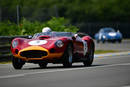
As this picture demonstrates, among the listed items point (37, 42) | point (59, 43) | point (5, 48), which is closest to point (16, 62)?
point (37, 42)

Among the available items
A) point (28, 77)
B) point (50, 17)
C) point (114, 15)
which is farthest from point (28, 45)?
point (114, 15)

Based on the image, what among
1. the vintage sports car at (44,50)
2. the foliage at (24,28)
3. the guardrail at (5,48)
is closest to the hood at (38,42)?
the vintage sports car at (44,50)

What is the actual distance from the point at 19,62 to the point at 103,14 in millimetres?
72451

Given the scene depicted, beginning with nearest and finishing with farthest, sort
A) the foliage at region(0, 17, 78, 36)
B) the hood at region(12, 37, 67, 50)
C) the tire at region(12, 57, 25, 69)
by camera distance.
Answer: the hood at region(12, 37, 67, 50) < the tire at region(12, 57, 25, 69) < the foliage at region(0, 17, 78, 36)

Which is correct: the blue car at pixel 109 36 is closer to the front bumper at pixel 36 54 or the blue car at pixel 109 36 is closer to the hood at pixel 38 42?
the hood at pixel 38 42

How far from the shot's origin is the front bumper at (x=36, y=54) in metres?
14.5

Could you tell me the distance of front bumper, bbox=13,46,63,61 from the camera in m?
14.5

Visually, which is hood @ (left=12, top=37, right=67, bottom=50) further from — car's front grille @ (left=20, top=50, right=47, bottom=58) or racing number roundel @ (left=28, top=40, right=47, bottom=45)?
car's front grille @ (left=20, top=50, right=47, bottom=58)

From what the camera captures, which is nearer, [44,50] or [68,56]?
[44,50]

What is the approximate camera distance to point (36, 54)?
1452 centimetres

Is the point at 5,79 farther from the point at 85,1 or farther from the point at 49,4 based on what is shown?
the point at 49,4

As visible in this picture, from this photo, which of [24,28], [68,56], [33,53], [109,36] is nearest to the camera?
[33,53]

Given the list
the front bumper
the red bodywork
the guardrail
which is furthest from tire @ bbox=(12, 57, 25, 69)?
the guardrail

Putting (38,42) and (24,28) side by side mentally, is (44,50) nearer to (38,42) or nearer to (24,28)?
(38,42)
